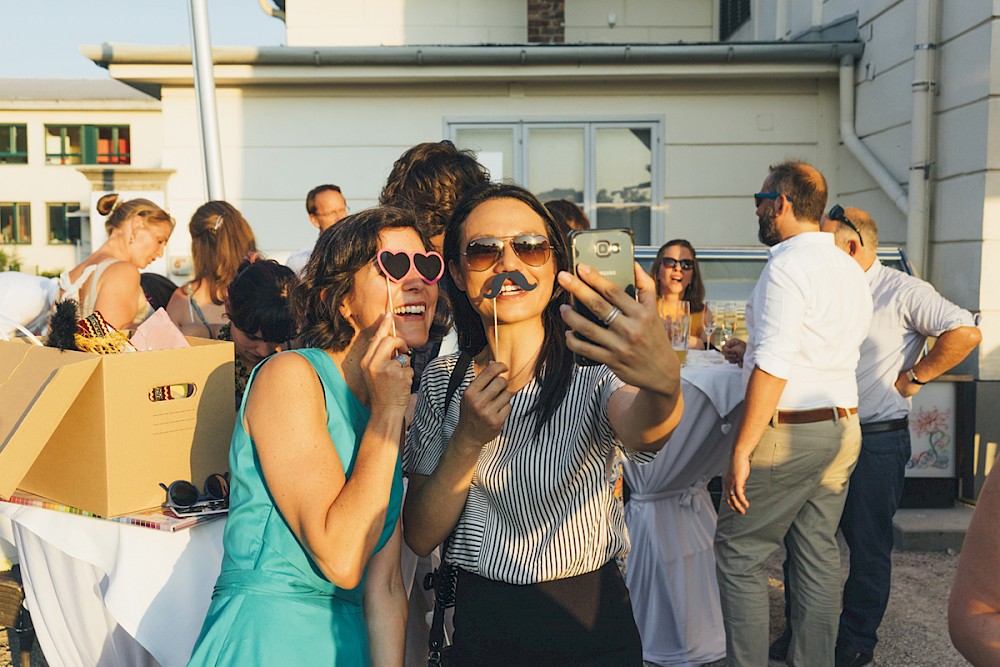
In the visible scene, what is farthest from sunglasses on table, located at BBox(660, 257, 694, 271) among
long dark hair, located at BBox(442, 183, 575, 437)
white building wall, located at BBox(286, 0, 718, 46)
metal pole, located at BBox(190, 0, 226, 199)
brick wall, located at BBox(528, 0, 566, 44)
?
white building wall, located at BBox(286, 0, 718, 46)

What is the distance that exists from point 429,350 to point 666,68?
618 centimetres

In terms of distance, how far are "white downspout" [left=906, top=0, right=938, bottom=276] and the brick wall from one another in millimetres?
4611

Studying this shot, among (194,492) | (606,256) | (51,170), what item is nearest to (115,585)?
(194,492)

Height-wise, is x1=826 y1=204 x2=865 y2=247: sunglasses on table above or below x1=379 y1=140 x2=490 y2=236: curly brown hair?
below

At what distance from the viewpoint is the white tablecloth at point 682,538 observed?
3.86 meters

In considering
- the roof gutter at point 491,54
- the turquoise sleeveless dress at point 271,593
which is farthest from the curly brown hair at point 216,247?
the roof gutter at point 491,54

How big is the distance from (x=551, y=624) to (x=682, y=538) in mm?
2237

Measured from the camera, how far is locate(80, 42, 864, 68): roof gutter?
26.1ft

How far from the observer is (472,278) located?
1887mm

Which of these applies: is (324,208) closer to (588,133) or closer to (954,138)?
(588,133)

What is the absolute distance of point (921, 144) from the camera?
6512mm

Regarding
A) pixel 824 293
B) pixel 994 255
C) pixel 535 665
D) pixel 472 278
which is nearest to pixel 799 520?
pixel 824 293

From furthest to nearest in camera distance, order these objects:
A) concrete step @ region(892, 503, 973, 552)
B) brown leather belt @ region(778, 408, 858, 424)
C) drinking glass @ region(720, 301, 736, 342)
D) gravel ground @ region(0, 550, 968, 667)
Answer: concrete step @ region(892, 503, 973, 552) → drinking glass @ region(720, 301, 736, 342) → gravel ground @ region(0, 550, 968, 667) → brown leather belt @ region(778, 408, 858, 424)

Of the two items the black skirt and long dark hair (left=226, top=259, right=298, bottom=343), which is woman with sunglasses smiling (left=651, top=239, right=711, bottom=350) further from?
the black skirt
